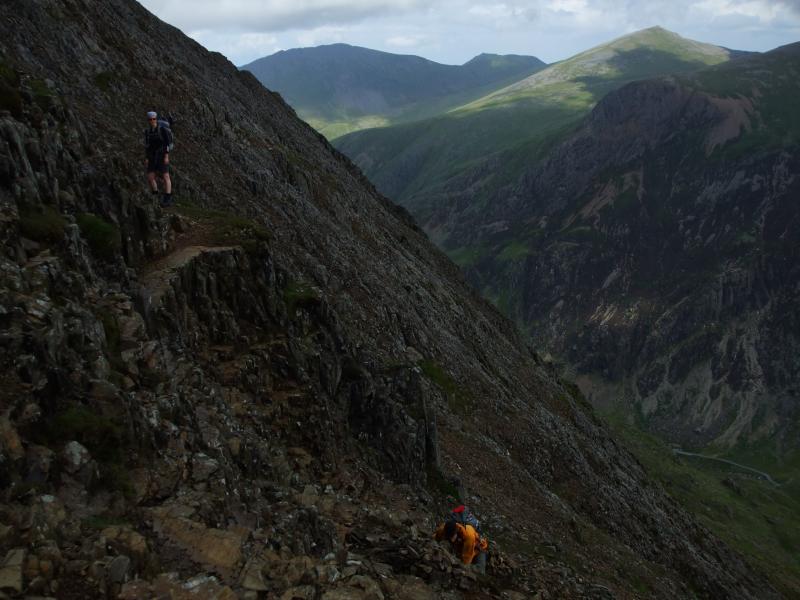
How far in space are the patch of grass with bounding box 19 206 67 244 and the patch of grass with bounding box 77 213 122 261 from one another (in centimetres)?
156

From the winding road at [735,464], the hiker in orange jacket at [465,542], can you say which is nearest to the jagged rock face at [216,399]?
the hiker in orange jacket at [465,542]

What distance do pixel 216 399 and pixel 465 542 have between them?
28.8ft

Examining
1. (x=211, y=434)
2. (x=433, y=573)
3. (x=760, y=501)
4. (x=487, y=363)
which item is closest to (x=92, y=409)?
(x=211, y=434)

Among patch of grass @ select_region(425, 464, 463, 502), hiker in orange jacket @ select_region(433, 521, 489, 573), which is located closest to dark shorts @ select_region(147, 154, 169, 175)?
patch of grass @ select_region(425, 464, 463, 502)

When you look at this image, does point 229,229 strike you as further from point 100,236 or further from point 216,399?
point 216,399

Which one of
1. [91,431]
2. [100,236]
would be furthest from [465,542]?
[100,236]

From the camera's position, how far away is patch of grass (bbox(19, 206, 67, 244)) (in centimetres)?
1741

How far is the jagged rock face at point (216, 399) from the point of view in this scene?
12922 mm

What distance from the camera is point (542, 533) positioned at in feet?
118

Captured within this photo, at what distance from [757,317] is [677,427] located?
40.4 meters

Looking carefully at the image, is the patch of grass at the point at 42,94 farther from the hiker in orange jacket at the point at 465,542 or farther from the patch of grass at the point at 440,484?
the patch of grass at the point at 440,484

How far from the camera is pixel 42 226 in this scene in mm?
17656

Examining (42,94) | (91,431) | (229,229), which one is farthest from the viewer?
(229,229)

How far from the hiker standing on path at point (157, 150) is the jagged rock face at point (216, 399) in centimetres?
159
